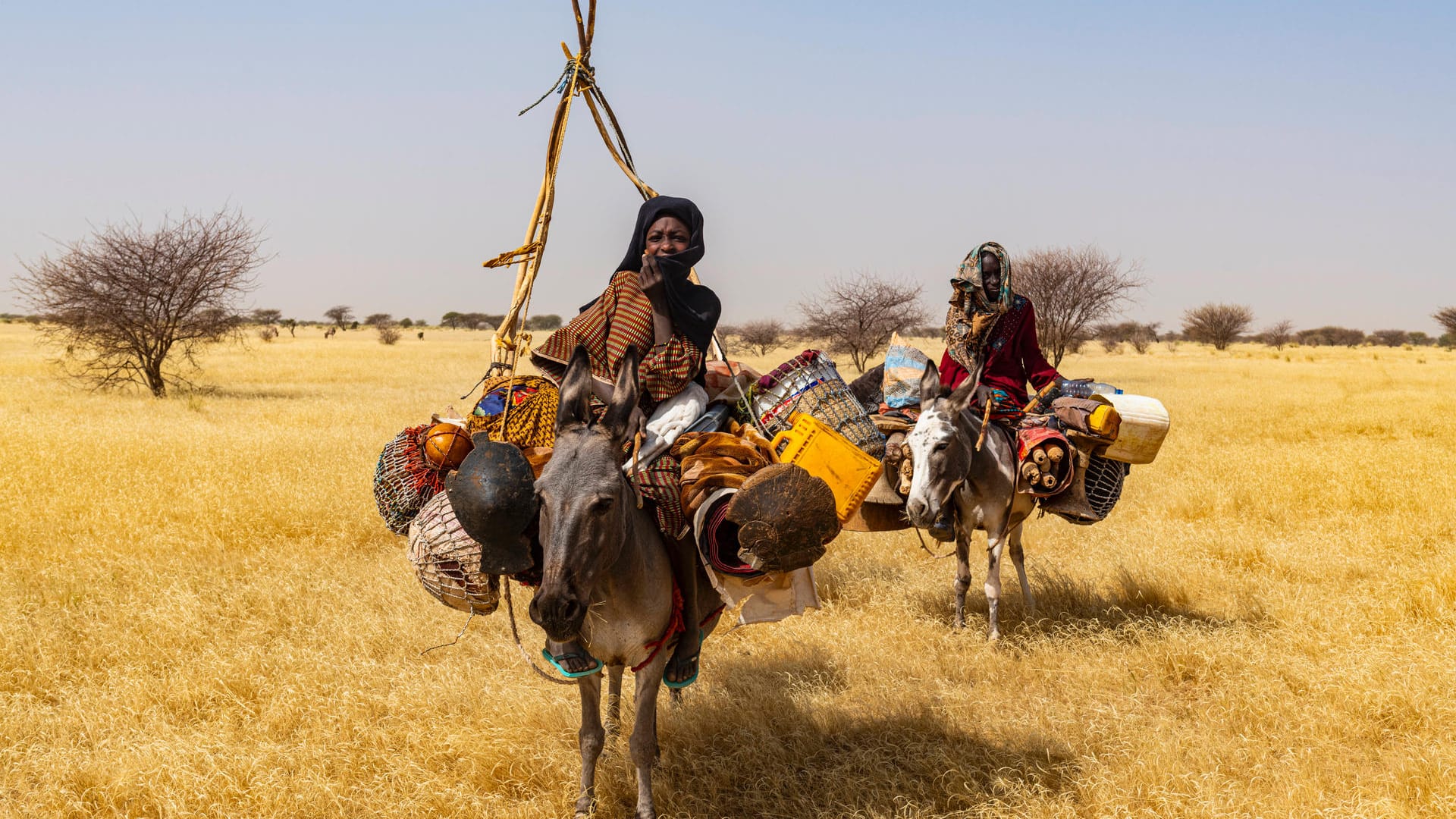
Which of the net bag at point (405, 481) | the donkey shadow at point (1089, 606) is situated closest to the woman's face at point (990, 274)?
the donkey shadow at point (1089, 606)

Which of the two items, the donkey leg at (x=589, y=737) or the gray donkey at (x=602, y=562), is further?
the donkey leg at (x=589, y=737)

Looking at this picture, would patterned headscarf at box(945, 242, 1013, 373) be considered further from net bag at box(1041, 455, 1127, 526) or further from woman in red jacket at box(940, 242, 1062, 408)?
net bag at box(1041, 455, 1127, 526)

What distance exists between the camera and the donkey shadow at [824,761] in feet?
14.7

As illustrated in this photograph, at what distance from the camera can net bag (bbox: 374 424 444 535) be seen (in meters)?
4.07

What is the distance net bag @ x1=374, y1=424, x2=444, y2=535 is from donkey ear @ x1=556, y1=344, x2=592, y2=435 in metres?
1.06

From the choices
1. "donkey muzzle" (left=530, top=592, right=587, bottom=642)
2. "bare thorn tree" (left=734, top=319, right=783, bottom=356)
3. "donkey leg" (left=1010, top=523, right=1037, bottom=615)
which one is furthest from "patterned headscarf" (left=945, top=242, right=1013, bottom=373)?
"bare thorn tree" (left=734, top=319, right=783, bottom=356)

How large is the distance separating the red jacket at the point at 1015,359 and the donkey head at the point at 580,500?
421cm

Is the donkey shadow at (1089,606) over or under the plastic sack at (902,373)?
under

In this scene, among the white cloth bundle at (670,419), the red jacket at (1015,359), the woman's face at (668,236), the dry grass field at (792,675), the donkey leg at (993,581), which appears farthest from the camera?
the red jacket at (1015,359)

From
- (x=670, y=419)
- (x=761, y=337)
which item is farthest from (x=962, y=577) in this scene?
(x=761, y=337)

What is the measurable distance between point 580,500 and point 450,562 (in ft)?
2.80

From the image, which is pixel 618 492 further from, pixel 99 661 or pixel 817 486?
pixel 99 661

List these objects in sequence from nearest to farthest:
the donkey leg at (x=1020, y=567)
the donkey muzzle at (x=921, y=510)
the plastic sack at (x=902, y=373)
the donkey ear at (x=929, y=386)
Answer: the donkey muzzle at (x=921, y=510) < the donkey ear at (x=929, y=386) < the plastic sack at (x=902, y=373) < the donkey leg at (x=1020, y=567)

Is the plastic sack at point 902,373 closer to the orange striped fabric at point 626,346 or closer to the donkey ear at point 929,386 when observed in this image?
the donkey ear at point 929,386
